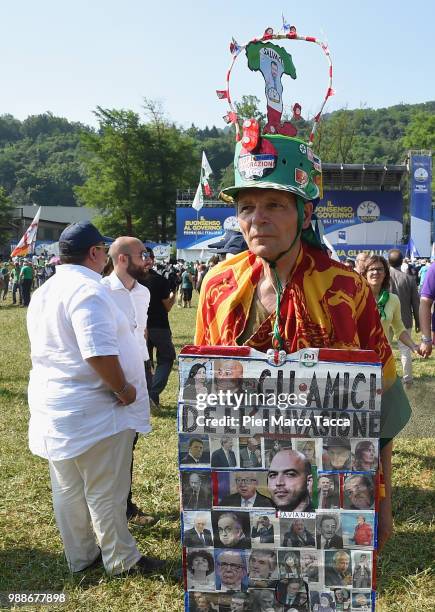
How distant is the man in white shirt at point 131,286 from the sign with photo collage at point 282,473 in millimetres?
2588

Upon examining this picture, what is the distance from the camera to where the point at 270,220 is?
5.91 feet

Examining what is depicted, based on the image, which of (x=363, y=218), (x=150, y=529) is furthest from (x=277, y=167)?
(x=363, y=218)

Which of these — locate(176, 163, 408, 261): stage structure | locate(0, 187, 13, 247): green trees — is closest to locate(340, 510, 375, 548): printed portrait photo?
locate(176, 163, 408, 261): stage structure

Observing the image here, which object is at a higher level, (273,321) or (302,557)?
(273,321)

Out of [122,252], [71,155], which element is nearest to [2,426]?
[122,252]

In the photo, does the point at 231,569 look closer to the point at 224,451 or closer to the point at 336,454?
the point at 224,451

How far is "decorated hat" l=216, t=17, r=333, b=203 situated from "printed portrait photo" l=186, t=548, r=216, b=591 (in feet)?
3.62

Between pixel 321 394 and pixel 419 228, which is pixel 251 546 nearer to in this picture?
pixel 321 394

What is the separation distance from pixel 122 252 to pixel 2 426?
2.85 m

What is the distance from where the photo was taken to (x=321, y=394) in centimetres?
172

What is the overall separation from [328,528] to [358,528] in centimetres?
9

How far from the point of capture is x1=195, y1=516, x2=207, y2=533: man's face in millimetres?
1792

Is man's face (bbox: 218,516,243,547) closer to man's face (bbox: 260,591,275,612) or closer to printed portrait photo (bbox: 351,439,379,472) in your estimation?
man's face (bbox: 260,591,275,612)

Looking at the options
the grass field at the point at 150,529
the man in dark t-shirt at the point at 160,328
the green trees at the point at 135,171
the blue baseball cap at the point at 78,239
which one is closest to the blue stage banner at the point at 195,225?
the green trees at the point at 135,171
